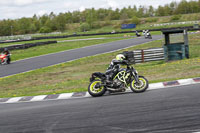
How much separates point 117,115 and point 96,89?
10.3 feet

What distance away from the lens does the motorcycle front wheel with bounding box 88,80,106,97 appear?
10016 millimetres

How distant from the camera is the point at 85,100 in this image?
31.2 feet

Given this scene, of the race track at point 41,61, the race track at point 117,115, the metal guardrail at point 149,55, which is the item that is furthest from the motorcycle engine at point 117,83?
the race track at point 41,61

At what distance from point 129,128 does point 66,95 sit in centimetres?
525

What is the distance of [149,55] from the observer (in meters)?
19.9

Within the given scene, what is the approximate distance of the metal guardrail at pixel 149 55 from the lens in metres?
19.7

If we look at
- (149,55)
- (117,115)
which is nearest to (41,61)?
(149,55)

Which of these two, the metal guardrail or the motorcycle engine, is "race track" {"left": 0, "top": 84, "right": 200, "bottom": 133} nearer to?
the motorcycle engine

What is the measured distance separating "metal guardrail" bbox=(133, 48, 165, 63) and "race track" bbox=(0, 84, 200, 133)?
10.2 meters

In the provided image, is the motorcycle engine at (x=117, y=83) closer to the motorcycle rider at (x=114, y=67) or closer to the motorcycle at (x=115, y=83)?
the motorcycle at (x=115, y=83)

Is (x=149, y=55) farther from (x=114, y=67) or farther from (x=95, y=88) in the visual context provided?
(x=95, y=88)

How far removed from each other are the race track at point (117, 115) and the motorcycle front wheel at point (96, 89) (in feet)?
1.64

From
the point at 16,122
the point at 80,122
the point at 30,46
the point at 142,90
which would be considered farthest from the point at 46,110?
the point at 30,46

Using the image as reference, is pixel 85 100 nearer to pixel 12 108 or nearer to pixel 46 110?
pixel 46 110
